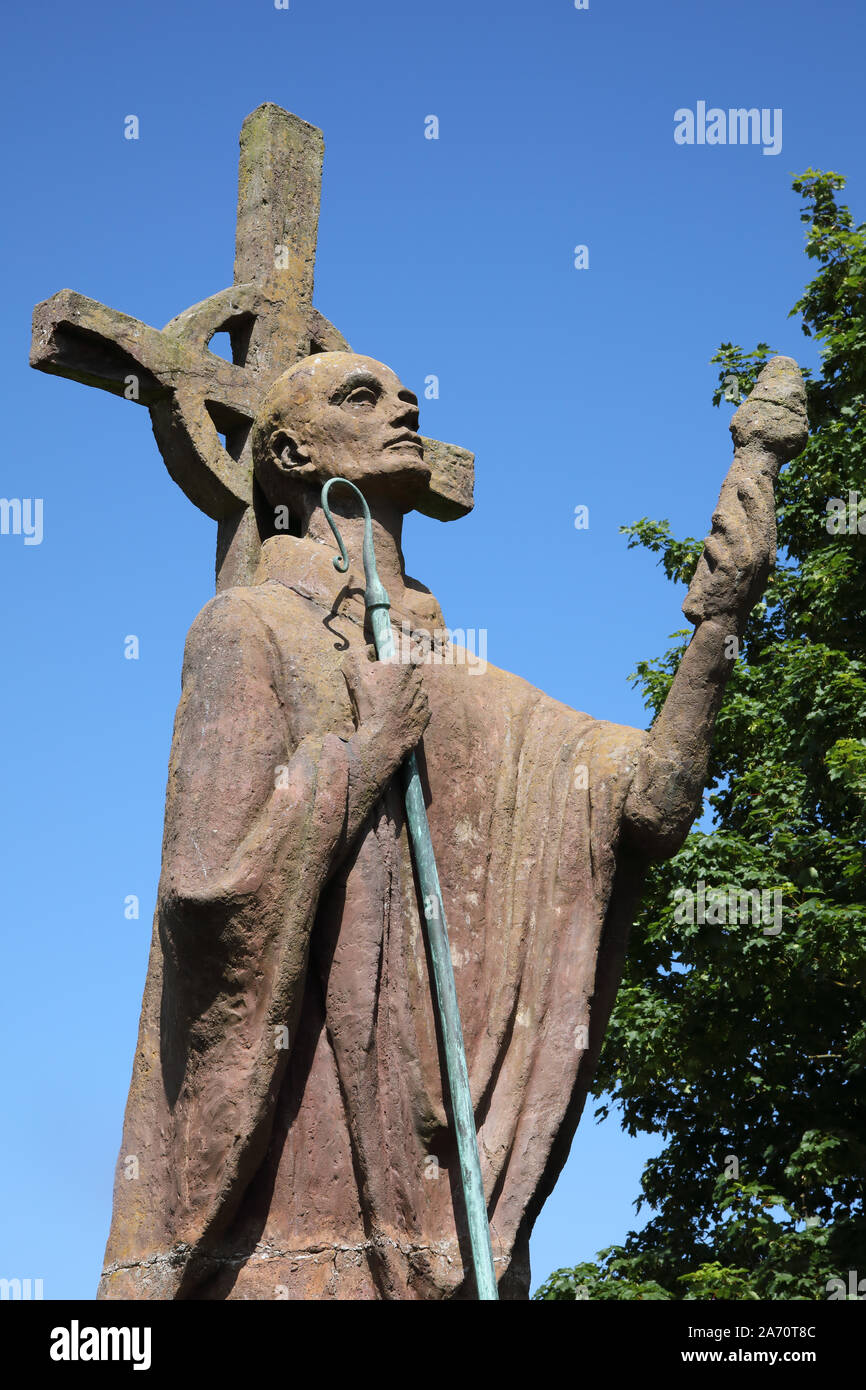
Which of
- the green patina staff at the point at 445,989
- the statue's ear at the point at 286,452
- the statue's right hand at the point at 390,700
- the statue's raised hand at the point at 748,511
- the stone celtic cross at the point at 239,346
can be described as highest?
the stone celtic cross at the point at 239,346

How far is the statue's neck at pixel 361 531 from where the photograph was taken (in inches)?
302

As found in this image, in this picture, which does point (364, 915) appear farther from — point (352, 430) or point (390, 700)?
point (352, 430)

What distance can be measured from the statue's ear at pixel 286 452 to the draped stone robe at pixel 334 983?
1.90 ft

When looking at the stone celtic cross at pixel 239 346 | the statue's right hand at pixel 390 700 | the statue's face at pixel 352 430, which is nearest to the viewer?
the statue's right hand at pixel 390 700

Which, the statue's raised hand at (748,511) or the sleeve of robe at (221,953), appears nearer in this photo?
the sleeve of robe at (221,953)

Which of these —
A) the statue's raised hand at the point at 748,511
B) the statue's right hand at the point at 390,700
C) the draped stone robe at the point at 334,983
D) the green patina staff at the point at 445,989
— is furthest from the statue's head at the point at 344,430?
the statue's raised hand at the point at 748,511

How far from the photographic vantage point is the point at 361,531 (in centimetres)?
769

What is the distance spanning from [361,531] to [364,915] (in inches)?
67.3

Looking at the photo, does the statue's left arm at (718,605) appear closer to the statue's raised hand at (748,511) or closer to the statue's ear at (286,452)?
the statue's raised hand at (748,511)

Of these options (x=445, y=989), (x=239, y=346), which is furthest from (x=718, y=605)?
(x=239, y=346)

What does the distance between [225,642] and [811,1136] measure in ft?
34.6

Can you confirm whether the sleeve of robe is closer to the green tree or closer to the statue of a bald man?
the statue of a bald man

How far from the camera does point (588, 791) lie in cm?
728

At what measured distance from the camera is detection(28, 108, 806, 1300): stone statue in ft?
21.3
